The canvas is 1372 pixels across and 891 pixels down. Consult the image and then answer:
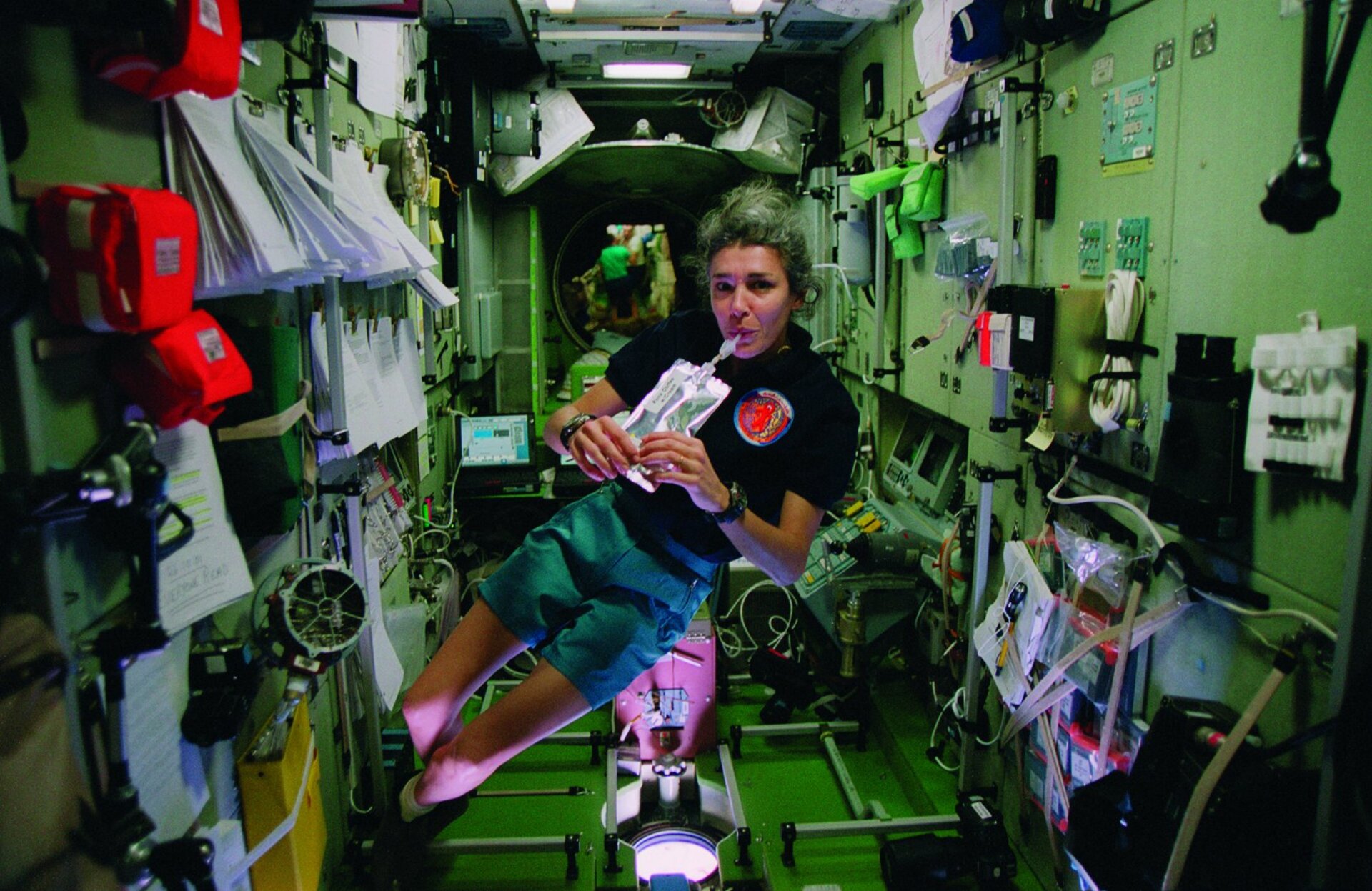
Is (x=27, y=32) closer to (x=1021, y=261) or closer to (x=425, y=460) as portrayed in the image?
(x=1021, y=261)

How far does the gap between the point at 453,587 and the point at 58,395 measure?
2.53m

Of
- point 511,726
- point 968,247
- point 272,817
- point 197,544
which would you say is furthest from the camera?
point 968,247

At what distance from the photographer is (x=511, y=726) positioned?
191cm

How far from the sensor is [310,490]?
2.04 metres

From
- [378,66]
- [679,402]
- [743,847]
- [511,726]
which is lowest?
[743,847]

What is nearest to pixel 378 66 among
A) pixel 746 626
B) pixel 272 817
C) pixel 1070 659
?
pixel 272 817

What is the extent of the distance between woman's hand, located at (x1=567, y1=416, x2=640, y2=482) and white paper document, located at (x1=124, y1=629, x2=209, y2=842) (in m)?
0.82

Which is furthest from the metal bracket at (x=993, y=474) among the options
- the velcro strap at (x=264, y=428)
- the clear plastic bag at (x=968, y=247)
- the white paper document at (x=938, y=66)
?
the velcro strap at (x=264, y=428)

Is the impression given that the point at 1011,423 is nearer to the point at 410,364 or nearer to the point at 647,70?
the point at 410,364

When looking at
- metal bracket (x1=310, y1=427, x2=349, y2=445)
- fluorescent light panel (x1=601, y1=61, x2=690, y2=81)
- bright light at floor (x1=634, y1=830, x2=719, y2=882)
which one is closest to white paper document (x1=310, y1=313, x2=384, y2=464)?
metal bracket (x1=310, y1=427, x2=349, y2=445)

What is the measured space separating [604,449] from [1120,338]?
3.97 ft

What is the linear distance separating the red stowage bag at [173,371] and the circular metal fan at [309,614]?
0.52m

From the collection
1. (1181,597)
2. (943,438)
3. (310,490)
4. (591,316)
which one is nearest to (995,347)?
(1181,597)

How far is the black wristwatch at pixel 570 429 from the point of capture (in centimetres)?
195
